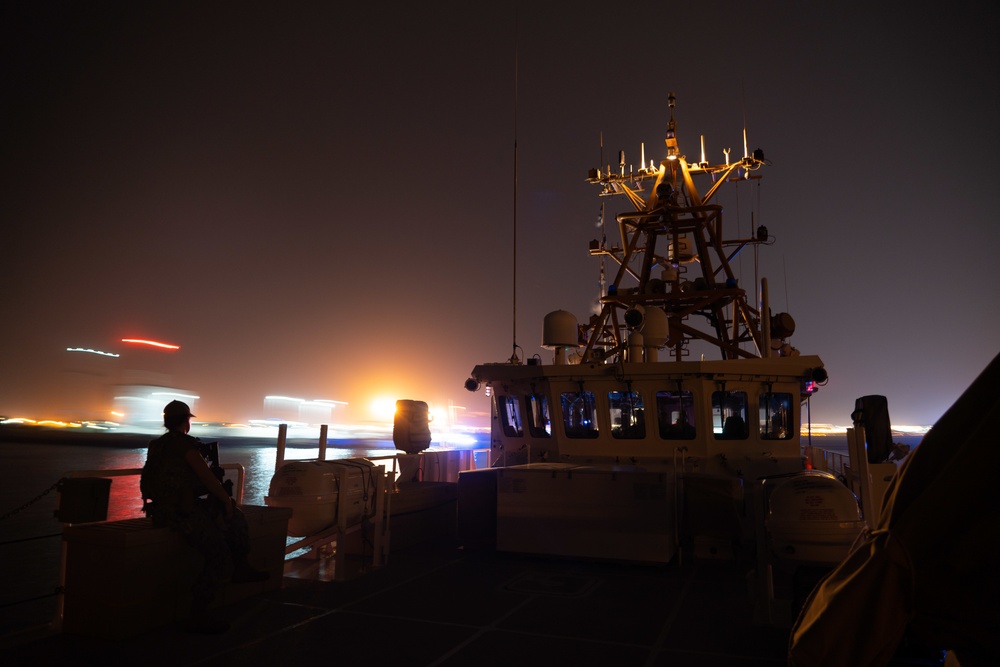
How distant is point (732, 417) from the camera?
10742 millimetres

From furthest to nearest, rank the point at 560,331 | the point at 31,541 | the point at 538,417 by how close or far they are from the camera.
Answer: the point at 31,541
the point at 538,417
the point at 560,331

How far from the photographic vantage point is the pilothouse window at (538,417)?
38.9ft

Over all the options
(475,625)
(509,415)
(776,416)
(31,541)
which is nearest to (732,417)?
(776,416)

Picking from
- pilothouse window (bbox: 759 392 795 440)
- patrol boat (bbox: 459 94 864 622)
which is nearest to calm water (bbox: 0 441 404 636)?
patrol boat (bbox: 459 94 864 622)

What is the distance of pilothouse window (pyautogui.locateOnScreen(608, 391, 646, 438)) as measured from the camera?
10867 millimetres

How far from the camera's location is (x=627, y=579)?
8.19m

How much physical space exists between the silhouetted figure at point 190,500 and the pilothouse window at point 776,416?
8624 millimetres

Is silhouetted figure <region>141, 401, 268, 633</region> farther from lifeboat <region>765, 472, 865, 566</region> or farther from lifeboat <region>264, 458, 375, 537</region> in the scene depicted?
lifeboat <region>765, 472, 865, 566</region>

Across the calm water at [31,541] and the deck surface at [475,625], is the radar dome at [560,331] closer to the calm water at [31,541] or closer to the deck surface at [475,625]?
the deck surface at [475,625]

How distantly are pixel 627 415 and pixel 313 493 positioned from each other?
215 inches

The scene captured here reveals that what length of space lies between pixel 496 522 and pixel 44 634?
566cm

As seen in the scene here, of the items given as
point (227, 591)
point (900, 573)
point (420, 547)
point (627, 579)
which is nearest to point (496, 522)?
point (420, 547)

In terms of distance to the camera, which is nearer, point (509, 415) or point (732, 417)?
point (732, 417)

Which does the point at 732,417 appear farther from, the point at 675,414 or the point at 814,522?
the point at 814,522
